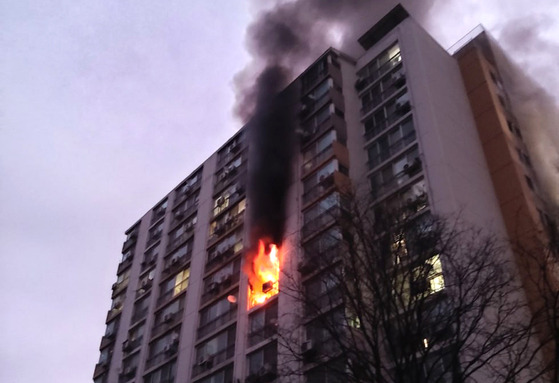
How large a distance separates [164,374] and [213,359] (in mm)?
5322

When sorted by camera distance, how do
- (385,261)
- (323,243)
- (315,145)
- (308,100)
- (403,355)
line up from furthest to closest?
(308,100) < (315,145) < (323,243) < (385,261) < (403,355)

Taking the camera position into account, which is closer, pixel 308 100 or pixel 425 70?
pixel 425 70

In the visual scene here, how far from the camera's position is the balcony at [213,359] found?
3028 cm

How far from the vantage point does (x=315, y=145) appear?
33.7 m

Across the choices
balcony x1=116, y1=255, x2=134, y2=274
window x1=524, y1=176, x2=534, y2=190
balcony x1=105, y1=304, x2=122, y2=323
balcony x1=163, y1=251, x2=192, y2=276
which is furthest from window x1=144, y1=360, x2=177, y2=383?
window x1=524, y1=176, x2=534, y2=190

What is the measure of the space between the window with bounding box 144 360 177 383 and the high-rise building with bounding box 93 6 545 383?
0.10 metres

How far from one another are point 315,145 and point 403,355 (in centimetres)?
2129

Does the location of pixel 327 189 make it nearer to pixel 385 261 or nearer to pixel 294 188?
pixel 294 188

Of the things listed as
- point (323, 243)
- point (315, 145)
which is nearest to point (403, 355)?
point (323, 243)

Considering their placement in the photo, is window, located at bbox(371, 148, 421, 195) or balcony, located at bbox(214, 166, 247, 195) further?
balcony, located at bbox(214, 166, 247, 195)

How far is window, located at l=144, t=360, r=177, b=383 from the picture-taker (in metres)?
33.9

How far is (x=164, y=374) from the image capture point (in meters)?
34.6

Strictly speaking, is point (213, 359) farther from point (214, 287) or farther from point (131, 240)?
point (131, 240)

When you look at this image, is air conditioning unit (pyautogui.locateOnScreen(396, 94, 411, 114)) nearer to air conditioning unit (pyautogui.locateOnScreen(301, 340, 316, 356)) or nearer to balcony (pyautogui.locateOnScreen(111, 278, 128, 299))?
air conditioning unit (pyautogui.locateOnScreen(301, 340, 316, 356))
